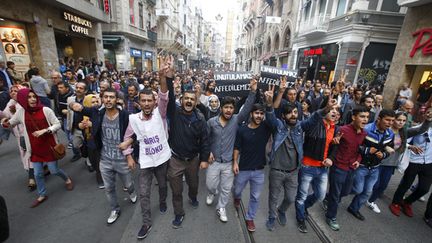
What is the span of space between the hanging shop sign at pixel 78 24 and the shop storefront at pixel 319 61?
1491 cm

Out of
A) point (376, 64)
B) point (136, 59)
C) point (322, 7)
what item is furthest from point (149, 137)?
point (136, 59)

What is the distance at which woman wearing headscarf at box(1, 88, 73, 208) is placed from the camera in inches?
125

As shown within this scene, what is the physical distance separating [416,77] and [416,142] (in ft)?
33.2

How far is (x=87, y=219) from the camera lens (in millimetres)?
3285

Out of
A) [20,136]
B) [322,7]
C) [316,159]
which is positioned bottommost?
[20,136]

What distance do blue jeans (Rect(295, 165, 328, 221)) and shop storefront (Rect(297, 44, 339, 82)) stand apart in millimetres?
11592

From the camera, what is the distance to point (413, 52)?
945 centimetres

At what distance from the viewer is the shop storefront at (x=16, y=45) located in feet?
29.6

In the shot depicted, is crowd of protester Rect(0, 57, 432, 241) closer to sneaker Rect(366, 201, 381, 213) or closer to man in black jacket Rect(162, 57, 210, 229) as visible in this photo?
man in black jacket Rect(162, 57, 210, 229)

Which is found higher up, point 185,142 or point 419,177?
point 185,142

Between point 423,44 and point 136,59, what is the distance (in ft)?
75.7

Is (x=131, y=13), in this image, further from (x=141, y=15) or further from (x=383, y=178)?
(x=383, y=178)

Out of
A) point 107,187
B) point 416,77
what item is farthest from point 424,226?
point 416,77

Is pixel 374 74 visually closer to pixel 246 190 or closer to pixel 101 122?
pixel 246 190
